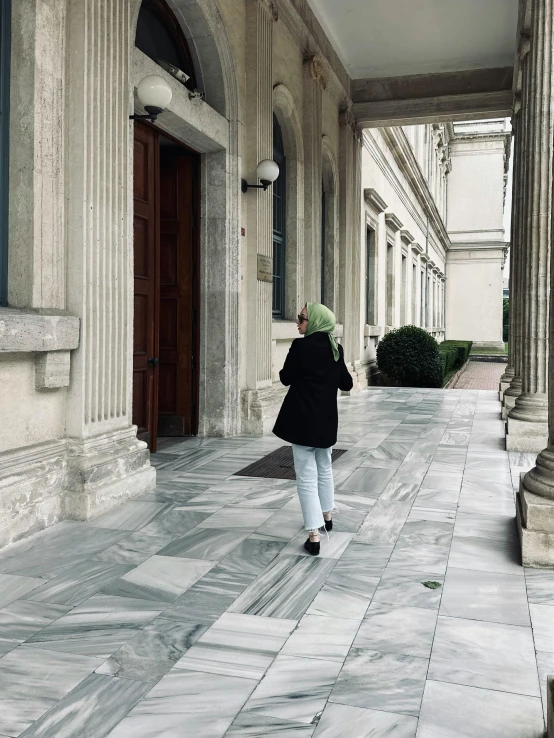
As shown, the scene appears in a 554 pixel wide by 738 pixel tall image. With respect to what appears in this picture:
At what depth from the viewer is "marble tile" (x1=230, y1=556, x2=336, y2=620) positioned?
11.9 ft

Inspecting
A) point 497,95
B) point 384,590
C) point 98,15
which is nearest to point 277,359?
point 98,15

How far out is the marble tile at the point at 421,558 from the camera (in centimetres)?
425

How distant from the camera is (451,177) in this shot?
5000 cm

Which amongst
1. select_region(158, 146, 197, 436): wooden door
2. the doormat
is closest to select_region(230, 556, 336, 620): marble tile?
the doormat

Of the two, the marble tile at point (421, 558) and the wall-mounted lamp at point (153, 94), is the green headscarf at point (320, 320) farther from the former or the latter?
the wall-mounted lamp at point (153, 94)

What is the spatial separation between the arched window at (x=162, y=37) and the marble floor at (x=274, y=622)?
4.64 meters

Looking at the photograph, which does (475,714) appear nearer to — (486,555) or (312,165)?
(486,555)

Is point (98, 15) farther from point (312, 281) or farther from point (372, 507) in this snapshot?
point (312, 281)

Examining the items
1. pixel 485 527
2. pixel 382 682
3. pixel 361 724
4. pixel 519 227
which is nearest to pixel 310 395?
pixel 485 527

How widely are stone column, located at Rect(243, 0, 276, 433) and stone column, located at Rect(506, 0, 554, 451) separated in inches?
125

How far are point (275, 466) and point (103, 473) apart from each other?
7.56ft

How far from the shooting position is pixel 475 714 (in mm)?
2633

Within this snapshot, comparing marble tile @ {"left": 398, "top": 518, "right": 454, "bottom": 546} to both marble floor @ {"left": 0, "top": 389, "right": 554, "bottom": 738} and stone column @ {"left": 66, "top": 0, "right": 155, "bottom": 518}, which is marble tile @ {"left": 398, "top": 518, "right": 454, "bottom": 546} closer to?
marble floor @ {"left": 0, "top": 389, "right": 554, "bottom": 738}

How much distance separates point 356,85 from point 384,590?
1399 centimetres
